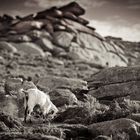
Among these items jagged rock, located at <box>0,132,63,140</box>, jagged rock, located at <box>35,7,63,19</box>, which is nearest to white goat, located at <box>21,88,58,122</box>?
jagged rock, located at <box>0,132,63,140</box>

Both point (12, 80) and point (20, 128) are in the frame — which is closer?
point (20, 128)

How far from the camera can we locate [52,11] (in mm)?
58281

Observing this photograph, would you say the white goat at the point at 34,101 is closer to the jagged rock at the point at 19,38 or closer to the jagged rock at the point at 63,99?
the jagged rock at the point at 63,99

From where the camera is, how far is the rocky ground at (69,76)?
32.8 feet

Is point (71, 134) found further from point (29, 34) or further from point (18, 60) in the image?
point (29, 34)

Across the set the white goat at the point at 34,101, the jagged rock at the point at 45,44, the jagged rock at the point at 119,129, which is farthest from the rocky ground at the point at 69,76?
the white goat at the point at 34,101

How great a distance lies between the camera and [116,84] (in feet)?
54.1

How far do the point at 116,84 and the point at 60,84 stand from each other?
3137mm

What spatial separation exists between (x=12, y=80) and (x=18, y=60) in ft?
97.1

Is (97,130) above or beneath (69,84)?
beneath

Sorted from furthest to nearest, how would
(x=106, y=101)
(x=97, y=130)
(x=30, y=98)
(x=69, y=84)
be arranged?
1. (x=69, y=84)
2. (x=106, y=101)
3. (x=30, y=98)
4. (x=97, y=130)

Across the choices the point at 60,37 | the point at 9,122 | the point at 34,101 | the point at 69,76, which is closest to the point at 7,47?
the point at 60,37

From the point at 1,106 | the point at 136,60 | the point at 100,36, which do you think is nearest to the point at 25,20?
the point at 100,36

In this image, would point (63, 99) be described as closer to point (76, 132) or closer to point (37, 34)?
point (76, 132)
